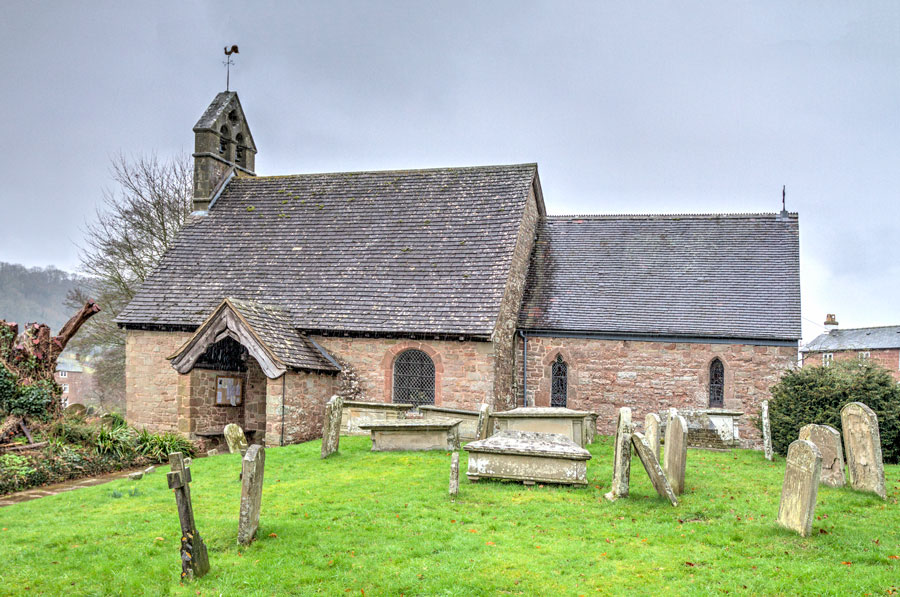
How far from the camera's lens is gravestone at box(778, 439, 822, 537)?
8750mm

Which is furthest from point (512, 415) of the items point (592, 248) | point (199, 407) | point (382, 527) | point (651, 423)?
point (592, 248)

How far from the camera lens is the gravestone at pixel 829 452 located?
11547 millimetres

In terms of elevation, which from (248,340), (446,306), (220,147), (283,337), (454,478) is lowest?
(454,478)

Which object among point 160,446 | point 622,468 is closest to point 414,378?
point 160,446

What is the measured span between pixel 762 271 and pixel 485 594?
1923cm

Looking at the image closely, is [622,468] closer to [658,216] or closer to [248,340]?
[248,340]

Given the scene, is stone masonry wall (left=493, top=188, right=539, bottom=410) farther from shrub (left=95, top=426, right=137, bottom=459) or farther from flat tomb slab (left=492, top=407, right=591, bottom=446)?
shrub (left=95, top=426, right=137, bottom=459)

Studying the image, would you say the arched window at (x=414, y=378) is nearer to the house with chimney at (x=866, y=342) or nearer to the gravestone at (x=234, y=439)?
the gravestone at (x=234, y=439)

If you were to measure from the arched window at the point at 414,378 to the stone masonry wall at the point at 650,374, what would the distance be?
3.68m

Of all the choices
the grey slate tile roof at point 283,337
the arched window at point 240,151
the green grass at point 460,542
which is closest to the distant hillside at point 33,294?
the arched window at point 240,151

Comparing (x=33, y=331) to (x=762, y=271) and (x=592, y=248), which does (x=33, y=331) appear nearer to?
(x=592, y=248)

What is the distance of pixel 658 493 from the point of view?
11.3 m

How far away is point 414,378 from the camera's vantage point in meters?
21.0

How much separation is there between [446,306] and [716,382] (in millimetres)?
8718
